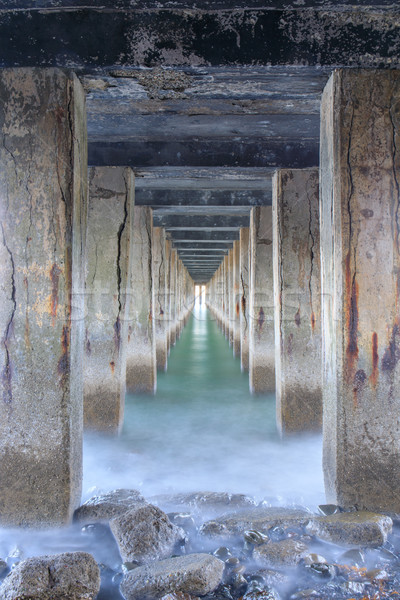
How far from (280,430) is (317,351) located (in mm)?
1015

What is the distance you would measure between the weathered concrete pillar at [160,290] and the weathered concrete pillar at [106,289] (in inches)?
154

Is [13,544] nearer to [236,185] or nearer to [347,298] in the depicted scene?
[347,298]

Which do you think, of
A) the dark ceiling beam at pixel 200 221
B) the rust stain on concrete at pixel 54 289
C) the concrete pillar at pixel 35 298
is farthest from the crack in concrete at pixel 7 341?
the dark ceiling beam at pixel 200 221

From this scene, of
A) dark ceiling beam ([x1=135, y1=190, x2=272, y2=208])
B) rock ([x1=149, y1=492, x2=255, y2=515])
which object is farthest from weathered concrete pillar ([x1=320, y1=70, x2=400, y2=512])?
dark ceiling beam ([x1=135, y1=190, x2=272, y2=208])

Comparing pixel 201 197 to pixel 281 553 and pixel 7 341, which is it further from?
pixel 281 553

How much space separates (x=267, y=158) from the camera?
14.8ft

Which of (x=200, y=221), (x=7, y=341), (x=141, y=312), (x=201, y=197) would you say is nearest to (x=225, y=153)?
(x=201, y=197)

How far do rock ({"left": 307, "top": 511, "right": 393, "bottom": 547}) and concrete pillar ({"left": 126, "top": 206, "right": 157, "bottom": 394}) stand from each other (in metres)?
4.45

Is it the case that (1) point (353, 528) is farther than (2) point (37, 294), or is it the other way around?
(2) point (37, 294)

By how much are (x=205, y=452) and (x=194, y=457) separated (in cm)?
18

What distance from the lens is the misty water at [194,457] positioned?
3.34 metres

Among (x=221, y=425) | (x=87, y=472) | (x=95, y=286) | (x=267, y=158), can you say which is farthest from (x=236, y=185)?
(x=87, y=472)

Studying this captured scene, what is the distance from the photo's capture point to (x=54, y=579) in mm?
2107

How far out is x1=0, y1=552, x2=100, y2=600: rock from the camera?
2016 mm
